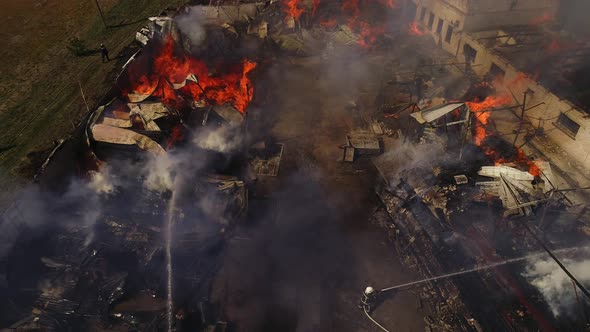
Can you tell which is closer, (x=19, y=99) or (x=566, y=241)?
(x=566, y=241)

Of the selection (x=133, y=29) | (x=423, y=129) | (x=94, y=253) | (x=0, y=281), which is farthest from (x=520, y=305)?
(x=133, y=29)

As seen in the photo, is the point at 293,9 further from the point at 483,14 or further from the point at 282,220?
the point at 282,220

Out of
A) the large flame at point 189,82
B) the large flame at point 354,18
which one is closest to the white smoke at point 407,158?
the large flame at point 189,82

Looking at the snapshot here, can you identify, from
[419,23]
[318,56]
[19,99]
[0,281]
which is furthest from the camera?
[419,23]

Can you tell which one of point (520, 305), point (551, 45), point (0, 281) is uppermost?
point (551, 45)

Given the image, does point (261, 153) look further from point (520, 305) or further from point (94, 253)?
point (520, 305)

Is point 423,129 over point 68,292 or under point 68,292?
over

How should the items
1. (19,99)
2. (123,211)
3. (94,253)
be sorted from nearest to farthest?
(94,253) → (123,211) → (19,99)
